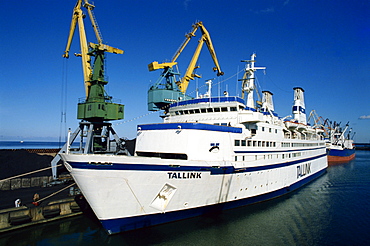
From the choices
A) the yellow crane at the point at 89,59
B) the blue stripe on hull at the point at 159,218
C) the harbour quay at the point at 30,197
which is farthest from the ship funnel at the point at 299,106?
the harbour quay at the point at 30,197

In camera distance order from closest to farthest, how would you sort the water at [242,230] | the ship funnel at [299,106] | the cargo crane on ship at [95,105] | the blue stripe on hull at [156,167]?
1. the blue stripe on hull at [156,167]
2. the water at [242,230]
3. the cargo crane on ship at [95,105]
4. the ship funnel at [299,106]

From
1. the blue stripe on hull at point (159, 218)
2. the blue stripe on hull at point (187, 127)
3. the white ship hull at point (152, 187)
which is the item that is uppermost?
the blue stripe on hull at point (187, 127)

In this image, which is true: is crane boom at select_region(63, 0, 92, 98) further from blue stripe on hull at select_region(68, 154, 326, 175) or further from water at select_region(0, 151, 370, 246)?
blue stripe on hull at select_region(68, 154, 326, 175)

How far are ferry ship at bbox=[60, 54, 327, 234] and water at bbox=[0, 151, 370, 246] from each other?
69cm

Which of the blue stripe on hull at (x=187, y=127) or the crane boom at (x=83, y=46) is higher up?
the crane boom at (x=83, y=46)

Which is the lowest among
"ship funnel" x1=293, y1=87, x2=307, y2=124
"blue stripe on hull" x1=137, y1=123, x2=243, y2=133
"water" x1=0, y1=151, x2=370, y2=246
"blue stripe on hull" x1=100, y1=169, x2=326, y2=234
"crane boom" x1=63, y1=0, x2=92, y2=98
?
"water" x1=0, y1=151, x2=370, y2=246

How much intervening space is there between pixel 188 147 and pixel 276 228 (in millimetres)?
7688

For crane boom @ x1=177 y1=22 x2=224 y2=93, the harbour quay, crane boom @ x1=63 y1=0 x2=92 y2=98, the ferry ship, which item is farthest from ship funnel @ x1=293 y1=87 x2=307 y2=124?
the harbour quay

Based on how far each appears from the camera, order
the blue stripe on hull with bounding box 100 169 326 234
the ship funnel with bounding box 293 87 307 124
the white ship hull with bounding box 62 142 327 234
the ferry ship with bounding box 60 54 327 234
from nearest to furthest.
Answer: the white ship hull with bounding box 62 142 327 234 < the ferry ship with bounding box 60 54 327 234 < the blue stripe on hull with bounding box 100 169 326 234 < the ship funnel with bounding box 293 87 307 124

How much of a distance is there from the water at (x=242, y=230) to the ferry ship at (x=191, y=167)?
69 centimetres

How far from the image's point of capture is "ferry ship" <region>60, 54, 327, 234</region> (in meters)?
12.0

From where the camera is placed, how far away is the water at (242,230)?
12.9 metres

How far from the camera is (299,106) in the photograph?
37.1 meters

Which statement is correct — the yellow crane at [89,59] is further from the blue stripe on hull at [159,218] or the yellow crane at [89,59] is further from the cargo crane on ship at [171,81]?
the blue stripe on hull at [159,218]
